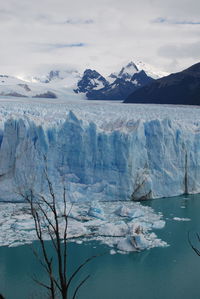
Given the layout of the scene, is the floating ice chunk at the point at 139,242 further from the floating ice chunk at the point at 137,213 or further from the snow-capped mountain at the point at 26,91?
the snow-capped mountain at the point at 26,91

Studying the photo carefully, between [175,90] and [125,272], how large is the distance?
25522 mm

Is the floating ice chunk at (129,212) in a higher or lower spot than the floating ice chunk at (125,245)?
higher

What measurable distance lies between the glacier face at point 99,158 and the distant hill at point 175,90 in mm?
16214

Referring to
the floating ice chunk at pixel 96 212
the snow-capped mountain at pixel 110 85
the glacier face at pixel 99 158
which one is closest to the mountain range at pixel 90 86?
the snow-capped mountain at pixel 110 85

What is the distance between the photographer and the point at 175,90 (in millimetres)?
30328

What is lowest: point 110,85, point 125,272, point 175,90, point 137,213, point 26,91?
point 125,272

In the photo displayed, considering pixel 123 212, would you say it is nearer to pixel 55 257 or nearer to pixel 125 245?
pixel 125 245

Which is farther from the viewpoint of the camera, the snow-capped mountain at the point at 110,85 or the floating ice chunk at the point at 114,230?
the snow-capped mountain at the point at 110,85

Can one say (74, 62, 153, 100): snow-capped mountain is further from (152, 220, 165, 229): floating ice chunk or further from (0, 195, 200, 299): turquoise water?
(0, 195, 200, 299): turquoise water

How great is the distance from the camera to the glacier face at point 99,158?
1051 cm

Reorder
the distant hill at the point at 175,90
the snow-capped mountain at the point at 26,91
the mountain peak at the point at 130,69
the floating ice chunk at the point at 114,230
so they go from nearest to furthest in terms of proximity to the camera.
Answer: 1. the floating ice chunk at the point at 114,230
2. the distant hill at the point at 175,90
3. the snow-capped mountain at the point at 26,91
4. the mountain peak at the point at 130,69

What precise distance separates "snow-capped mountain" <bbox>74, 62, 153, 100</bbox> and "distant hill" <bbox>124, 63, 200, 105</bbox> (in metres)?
9.29

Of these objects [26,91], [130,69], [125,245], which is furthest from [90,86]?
[125,245]

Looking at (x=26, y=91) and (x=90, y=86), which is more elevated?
(x=90, y=86)
